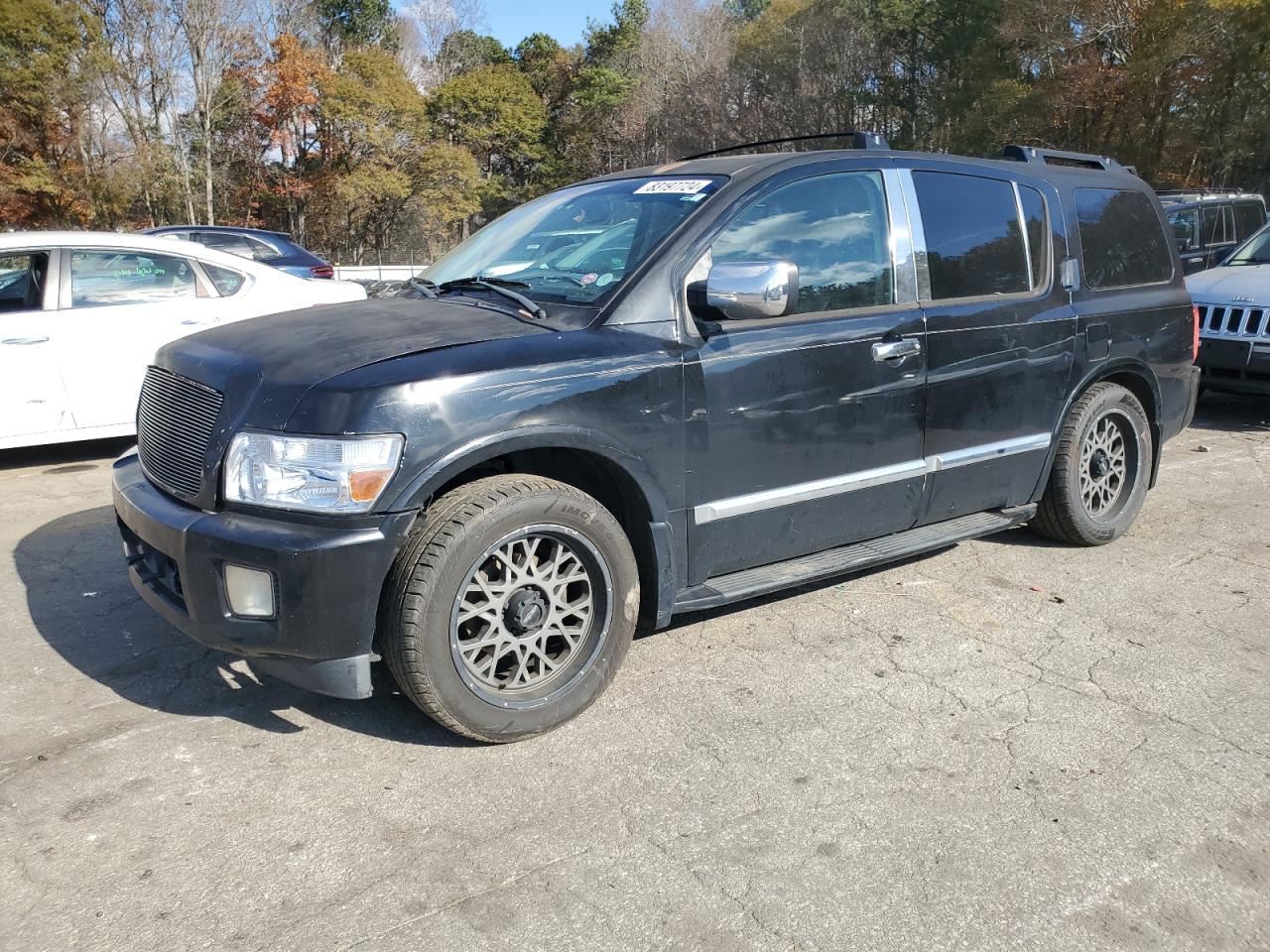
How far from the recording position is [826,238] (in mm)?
3926

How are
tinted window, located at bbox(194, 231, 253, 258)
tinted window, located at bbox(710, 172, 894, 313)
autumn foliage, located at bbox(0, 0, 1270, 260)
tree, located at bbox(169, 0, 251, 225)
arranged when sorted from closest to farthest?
tinted window, located at bbox(710, 172, 894, 313) < tinted window, located at bbox(194, 231, 253, 258) < autumn foliage, located at bbox(0, 0, 1270, 260) < tree, located at bbox(169, 0, 251, 225)

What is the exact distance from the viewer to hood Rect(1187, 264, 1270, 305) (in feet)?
27.3

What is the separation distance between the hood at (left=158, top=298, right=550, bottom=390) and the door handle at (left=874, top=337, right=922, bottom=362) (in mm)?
1412

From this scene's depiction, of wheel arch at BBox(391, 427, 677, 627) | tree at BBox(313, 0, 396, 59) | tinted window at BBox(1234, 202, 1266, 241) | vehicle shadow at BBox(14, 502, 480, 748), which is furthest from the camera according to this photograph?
tree at BBox(313, 0, 396, 59)

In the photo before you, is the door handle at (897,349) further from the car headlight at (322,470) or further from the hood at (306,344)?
the car headlight at (322,470)

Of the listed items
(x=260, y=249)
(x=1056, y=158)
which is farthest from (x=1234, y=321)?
(x=260, y=249)

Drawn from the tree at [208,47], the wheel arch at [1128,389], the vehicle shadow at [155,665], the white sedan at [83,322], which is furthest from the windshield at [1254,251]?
the tree at [208,47]

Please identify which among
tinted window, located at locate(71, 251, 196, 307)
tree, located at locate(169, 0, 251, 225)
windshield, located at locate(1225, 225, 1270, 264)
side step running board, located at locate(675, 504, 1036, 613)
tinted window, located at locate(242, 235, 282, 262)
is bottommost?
side step running board, located at locate(675, 504, 1036, 613)

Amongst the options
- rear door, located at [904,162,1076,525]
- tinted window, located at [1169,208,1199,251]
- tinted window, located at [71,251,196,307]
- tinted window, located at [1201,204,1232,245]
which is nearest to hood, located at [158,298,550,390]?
rear door, located at [904,162,1076,525]

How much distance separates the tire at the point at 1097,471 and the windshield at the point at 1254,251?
5.28m

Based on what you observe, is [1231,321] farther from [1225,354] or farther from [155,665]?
[155,665]

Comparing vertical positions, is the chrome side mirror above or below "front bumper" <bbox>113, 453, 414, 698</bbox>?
above

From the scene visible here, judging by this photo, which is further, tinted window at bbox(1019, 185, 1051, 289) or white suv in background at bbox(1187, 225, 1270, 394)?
white suv in background at bbox(1187, 225, 1270, 394)

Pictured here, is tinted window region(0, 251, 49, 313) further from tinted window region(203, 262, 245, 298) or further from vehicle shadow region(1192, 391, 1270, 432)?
vehicle shadow region(1192, 391, 1270, 432)
